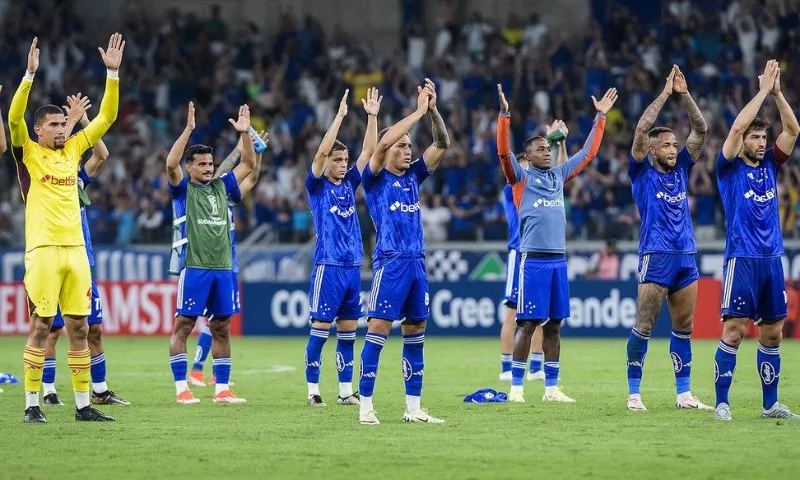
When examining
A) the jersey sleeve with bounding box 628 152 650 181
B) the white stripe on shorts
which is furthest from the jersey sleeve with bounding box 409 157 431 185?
the white stripe on shorts

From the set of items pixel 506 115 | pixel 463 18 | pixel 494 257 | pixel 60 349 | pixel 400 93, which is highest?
pixel 463 18

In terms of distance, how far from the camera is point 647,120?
41.0 ft

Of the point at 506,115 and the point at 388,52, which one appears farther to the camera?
the point at 388,52

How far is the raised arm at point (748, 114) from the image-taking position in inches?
456

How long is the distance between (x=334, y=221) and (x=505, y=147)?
223cm

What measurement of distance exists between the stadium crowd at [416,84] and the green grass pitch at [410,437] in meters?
11.6

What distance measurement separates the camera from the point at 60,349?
2434 centimetres

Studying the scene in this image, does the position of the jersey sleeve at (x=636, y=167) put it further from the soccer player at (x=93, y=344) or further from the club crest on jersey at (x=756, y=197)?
the soccer player at (x=93, y=344)

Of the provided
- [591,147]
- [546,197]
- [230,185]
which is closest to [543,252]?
[546,197]

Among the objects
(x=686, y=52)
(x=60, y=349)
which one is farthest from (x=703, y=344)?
(x=60, y=349)

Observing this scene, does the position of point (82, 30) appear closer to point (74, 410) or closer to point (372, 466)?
point (74, 410)

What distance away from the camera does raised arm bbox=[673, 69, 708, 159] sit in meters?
12.3

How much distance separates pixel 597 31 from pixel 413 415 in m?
22.3

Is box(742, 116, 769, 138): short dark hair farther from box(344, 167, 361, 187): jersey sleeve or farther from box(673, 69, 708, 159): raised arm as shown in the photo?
box(344, 167, 361, 187): jersey sleeve
